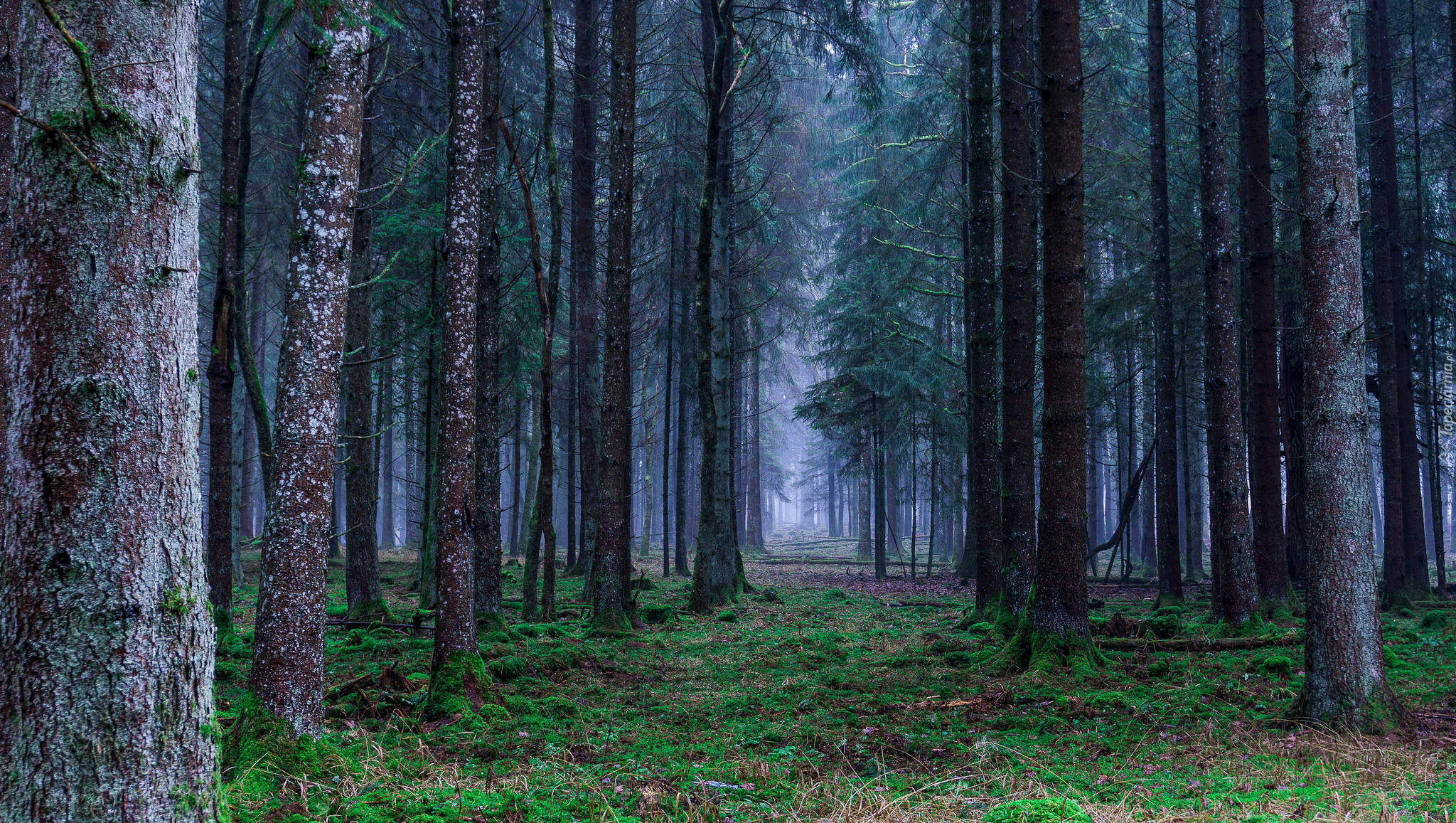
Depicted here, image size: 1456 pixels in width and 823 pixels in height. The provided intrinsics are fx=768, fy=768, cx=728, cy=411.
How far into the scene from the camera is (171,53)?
9.81ft

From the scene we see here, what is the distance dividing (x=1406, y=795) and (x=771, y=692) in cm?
485

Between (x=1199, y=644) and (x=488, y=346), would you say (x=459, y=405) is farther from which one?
(x=1199, y=644)

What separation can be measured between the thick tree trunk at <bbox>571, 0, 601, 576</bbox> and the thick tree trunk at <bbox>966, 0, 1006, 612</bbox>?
21.8ft

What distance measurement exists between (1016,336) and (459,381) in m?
7.03

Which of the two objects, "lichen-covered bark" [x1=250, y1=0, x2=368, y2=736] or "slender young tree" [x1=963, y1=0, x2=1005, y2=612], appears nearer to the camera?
"lichen-covered bark" [x1=250, y1=0, x2=368, y2=736]

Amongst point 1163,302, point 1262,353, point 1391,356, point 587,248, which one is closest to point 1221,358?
point 1262,353

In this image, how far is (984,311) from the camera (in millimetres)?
11438

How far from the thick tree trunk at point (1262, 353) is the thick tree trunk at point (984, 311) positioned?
3403 millimetres

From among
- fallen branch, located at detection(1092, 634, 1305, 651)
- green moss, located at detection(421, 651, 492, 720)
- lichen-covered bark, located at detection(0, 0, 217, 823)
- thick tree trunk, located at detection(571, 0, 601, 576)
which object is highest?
thick tree trunk, located at detection(571, 0, 601, 576)

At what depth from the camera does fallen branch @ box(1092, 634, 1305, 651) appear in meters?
8.58

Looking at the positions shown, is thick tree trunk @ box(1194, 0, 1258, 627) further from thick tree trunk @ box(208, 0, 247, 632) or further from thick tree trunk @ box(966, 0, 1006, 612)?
thick tree trunk @ box(208, 0, 247, 632)

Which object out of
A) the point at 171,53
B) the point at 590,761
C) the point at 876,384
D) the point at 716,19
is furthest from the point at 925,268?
the point at 171,53

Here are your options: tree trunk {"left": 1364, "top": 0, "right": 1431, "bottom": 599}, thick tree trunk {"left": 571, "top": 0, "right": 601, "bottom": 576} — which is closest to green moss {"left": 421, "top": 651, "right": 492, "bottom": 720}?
thick tree trunk {"left": 571, "top": 0, "right": 601, "bottom": 576}

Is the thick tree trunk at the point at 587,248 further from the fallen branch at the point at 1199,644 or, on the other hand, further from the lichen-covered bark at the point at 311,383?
the lichen-covered bark at the point at 311,383
